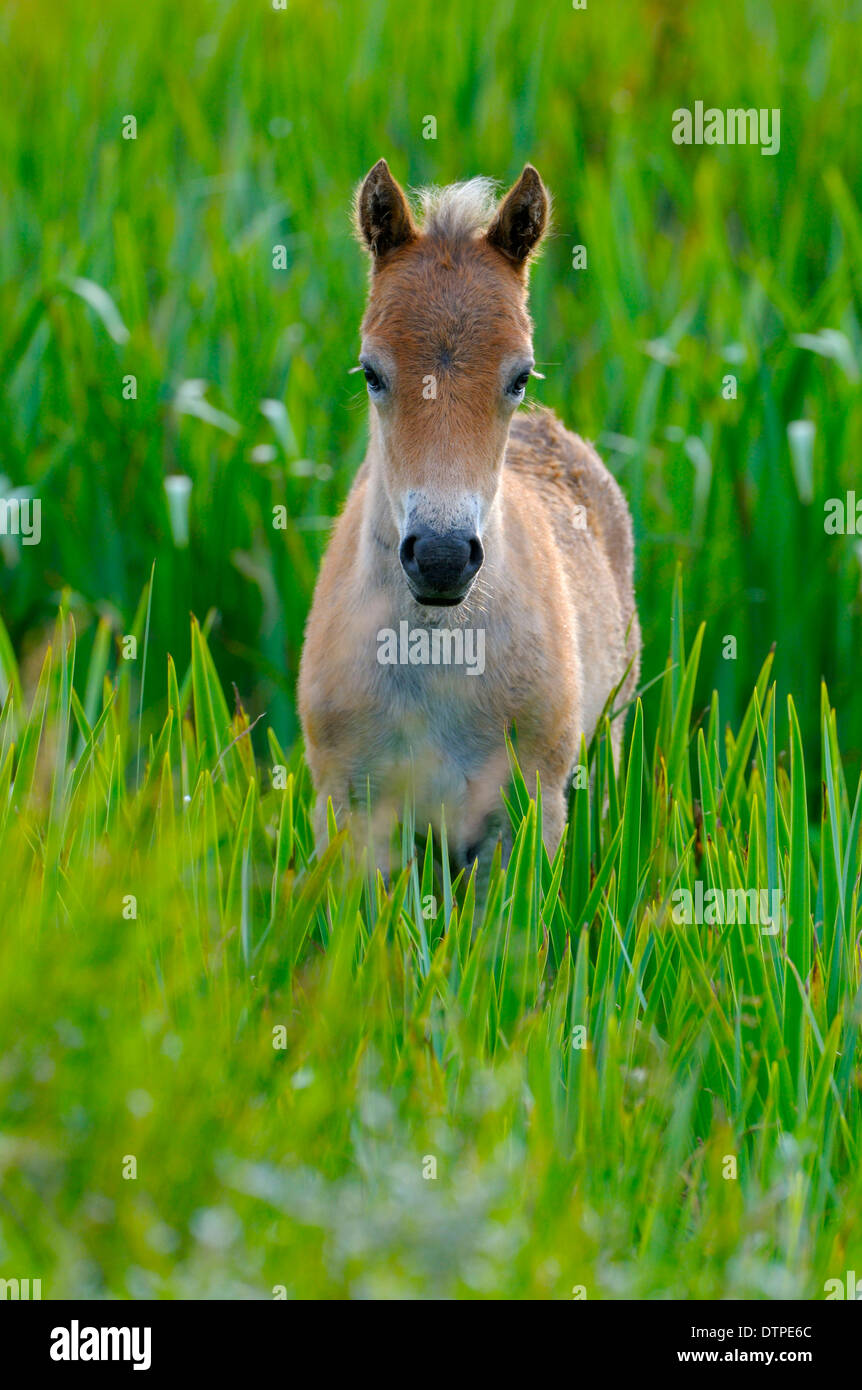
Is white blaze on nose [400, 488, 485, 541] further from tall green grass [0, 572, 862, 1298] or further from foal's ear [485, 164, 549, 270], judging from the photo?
foal's ear [485, 164, 549, 270]

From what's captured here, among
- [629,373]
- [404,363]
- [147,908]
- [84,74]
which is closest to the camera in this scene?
[147,908]

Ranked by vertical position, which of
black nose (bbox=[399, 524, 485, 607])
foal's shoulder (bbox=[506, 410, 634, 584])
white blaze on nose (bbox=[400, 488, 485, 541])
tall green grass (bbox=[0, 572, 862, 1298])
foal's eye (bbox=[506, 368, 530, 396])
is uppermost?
foal's shoulder (bbox=[506, 410, 634, 584])

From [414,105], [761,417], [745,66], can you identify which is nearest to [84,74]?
[414,105]

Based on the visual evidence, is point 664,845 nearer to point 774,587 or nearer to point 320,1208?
point 320,1208

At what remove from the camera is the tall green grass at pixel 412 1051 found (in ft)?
7.73

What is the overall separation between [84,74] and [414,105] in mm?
1834

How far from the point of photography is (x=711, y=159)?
7.56 meters

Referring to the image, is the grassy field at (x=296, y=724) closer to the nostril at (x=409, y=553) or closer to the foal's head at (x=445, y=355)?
the foal's head at (x=445, y=355)

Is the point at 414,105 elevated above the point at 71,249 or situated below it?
above

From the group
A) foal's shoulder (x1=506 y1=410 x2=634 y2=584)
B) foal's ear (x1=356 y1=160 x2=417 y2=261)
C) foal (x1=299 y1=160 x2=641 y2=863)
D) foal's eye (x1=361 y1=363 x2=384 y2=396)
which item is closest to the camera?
foal (x1=299 y1=160 x2=641 y2=863)

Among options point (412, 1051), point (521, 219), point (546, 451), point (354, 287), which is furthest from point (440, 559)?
point (354, 287)

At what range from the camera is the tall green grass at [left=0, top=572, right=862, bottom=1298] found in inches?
92.8

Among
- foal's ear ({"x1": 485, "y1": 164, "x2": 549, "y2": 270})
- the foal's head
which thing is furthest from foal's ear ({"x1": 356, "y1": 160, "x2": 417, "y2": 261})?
foal's ear ({"x1": 485, "y1": 164, "x2": 549, "y2": 270})

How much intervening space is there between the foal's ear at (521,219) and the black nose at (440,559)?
1.10 metres
